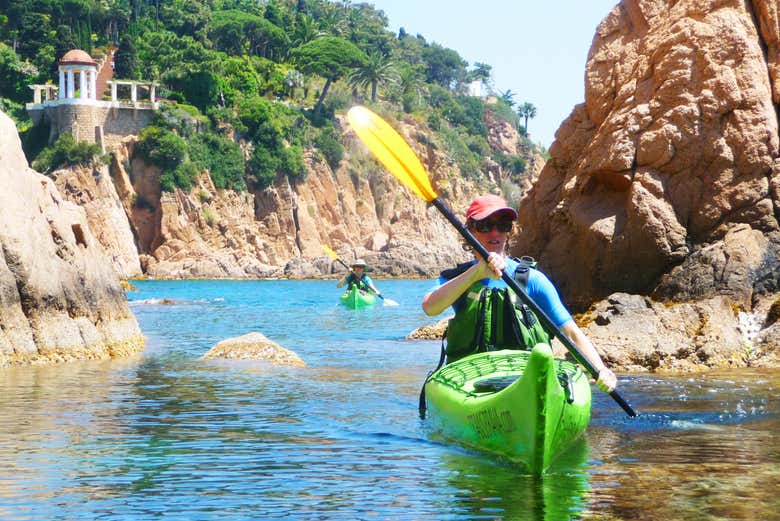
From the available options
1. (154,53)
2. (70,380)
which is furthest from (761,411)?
(154,53)

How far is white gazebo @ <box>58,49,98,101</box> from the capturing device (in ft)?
235

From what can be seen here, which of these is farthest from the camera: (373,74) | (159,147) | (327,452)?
(373,74)

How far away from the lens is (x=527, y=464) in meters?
7.27

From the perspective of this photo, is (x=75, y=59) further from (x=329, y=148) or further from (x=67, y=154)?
(x=329, y=148)

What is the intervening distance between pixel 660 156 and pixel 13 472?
10812 mm

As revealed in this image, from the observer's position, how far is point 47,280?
14.4 m

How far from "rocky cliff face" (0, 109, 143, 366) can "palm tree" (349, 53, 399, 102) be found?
262ft

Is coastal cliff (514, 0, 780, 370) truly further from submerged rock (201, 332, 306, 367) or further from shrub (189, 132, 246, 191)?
shrub (189, 132, 246, 191)

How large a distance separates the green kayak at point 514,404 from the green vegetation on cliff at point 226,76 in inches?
2662

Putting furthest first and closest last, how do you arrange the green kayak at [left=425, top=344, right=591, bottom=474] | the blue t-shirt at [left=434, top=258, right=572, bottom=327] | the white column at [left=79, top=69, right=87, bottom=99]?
the white column at [left=79, top=69, right=87, bottom=99]
the blue t-shirt at [left=434, top=258, right=572, bottom=327]
the green kayak at [left=425, top=344, right=591, bottom=474]

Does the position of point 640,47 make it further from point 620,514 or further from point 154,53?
point 154,53

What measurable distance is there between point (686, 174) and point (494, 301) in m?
8.45

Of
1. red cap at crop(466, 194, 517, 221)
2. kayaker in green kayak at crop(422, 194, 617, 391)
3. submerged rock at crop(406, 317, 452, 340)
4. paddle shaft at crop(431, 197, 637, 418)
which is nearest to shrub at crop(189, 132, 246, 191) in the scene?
submerged rock at crop(406, 317, 452, 340)

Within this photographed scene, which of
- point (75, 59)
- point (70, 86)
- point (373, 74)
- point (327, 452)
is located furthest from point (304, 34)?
point (327, 452)
